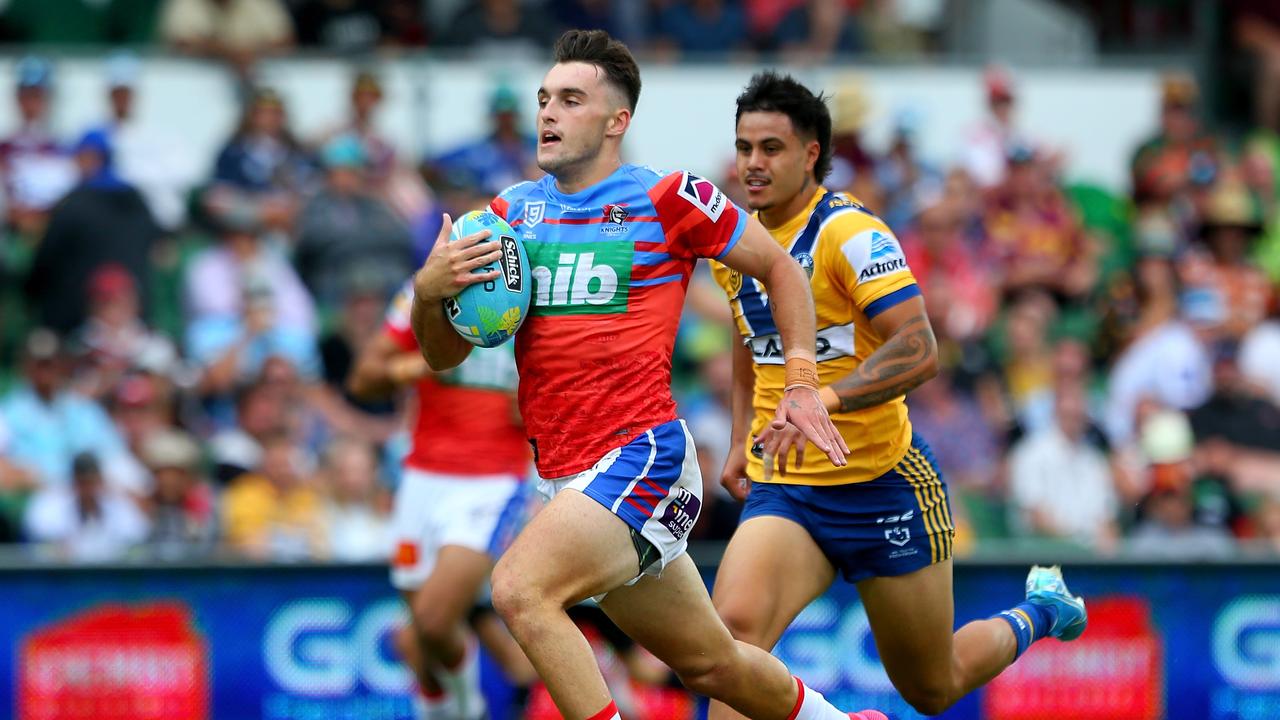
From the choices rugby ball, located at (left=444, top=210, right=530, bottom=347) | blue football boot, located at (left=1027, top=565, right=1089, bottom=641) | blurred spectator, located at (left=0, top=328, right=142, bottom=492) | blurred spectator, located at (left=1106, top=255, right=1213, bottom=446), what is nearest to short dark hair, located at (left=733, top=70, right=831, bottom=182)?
rugby ball, located at (left=444, top=210, right=530, bottom=347)

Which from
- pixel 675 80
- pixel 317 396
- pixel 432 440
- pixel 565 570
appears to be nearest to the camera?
pixel 565 570

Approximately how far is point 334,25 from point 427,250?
119 inches

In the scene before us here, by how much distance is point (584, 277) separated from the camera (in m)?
6.14

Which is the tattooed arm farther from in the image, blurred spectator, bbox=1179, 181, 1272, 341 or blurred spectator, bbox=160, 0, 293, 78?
blurred spectator, bbox=160, 0, 293, 78

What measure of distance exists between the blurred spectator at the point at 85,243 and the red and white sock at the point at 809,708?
7.49 metres

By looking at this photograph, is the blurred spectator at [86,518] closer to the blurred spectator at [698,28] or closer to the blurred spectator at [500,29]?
the blurred spectator at [500,29]

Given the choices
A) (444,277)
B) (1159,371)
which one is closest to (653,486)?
(444,277)

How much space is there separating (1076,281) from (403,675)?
21.1ft

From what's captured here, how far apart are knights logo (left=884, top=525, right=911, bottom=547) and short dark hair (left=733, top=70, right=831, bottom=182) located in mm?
1394

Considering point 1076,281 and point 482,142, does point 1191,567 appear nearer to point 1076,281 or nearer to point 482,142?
point 1076,281

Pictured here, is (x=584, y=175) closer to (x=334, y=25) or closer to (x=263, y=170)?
(x=263, y=170)

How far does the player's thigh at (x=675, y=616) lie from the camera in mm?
6207

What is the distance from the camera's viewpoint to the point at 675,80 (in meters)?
15.1

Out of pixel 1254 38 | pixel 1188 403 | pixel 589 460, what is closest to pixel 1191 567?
pixel 1188 403
